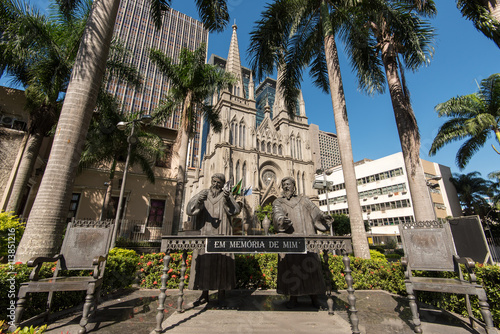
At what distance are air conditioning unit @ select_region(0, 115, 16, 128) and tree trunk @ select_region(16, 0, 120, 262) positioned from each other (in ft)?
40.5

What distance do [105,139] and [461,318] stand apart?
1742 centimetres

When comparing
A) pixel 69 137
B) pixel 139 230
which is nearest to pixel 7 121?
pixel 139 230

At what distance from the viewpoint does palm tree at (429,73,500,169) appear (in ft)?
49.4

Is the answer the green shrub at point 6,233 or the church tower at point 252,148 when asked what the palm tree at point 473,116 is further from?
the green shrub at point 6,233

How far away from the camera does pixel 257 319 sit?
10.8ft

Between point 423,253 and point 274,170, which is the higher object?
point 274,170

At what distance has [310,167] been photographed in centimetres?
3950

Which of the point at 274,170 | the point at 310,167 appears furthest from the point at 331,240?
the point at 310,167

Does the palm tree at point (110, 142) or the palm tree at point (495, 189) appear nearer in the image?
the palm tree at point (110, 142)

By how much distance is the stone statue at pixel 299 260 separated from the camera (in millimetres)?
3660

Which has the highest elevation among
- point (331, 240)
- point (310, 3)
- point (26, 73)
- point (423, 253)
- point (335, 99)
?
point (310, 3)

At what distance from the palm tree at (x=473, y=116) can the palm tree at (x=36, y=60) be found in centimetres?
2427

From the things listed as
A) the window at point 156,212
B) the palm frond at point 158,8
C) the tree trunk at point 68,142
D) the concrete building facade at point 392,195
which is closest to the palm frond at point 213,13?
the palm frond at point 158,8

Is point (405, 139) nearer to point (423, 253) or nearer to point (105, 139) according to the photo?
point (423, 253)
